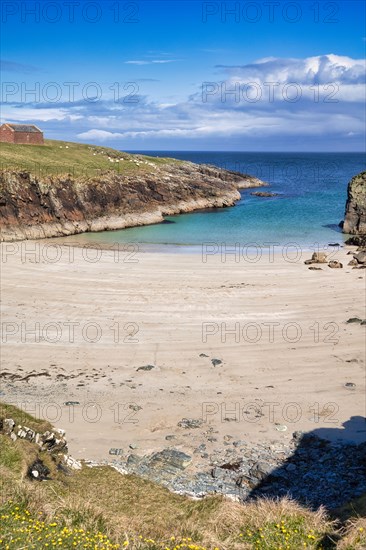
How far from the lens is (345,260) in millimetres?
44031

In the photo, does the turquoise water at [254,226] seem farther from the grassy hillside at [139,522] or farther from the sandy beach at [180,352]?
the grassy hillside at [139,522]

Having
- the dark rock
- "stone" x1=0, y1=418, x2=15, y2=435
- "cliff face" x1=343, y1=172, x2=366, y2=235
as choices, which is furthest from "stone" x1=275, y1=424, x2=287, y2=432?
"cliff face" x1=343, y1=172, x2=366, y2=235

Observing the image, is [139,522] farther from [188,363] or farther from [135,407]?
[188,363]

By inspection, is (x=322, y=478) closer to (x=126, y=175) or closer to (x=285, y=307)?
(x=285, y=307)

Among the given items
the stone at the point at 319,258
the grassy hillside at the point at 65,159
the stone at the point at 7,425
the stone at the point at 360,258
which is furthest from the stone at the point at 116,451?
the grassy hillside at the point at 65,159

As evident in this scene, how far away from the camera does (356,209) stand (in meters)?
59.0

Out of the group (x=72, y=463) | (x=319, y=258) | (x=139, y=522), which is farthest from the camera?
(x=319, y=258)

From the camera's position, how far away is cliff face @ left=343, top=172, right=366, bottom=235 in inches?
2301

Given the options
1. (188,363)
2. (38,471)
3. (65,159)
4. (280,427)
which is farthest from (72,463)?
(65,159)

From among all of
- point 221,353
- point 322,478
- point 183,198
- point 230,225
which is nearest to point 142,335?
point 221,353

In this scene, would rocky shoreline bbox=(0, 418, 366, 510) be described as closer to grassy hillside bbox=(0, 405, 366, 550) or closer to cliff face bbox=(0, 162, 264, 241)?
grassy hillside bbox=(0, 405, 366, 550)

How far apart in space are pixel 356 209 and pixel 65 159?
39.5 metres

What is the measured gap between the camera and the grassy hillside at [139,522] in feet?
31.3

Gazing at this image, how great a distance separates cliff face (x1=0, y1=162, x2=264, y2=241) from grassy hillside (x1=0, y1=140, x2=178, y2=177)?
193 cm
